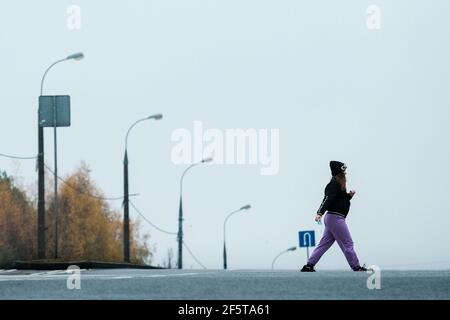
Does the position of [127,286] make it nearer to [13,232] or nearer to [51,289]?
[51,289]

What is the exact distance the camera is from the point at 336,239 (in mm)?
22172

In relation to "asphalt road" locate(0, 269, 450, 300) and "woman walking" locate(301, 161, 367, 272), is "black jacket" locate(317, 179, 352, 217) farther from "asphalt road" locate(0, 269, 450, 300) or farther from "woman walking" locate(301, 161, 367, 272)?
"asphalt road" locate(0, 269, 450, 300)

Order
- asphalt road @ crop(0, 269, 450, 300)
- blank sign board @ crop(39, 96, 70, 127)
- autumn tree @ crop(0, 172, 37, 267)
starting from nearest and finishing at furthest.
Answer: asphalt road @ crop(0, 269, 450, 300) < blank sign board @ crop(39, 96, 70, 127) < autumn tree @ crop(0, 172, 37, 267)

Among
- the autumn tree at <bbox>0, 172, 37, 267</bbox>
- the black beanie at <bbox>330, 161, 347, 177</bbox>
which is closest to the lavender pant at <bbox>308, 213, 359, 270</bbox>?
the black beanie at <bbox>330, 161, 347, 177</bbox>

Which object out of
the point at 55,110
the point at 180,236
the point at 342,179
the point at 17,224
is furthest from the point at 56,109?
the point at 17,224

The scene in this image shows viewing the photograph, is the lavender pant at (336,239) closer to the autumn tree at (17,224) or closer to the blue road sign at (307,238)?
the blue road sign at (307,238)

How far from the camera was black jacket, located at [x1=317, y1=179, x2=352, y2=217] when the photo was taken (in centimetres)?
2145

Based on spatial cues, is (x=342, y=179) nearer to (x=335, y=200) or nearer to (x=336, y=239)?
(x=335, y=200)

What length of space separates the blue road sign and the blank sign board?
9.35 m

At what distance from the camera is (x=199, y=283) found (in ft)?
58.1

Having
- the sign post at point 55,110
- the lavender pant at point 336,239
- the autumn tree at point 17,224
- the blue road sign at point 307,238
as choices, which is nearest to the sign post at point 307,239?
the blue road sign at point 307,238
